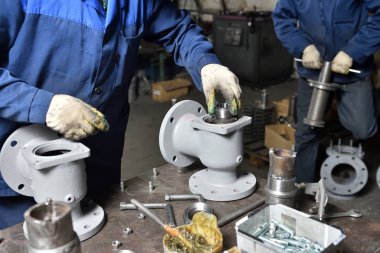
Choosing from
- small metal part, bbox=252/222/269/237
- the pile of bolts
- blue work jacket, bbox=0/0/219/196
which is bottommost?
the pile of bolts

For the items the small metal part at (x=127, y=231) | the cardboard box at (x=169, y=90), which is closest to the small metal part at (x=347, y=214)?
the small metal part at (x=127, y=231)

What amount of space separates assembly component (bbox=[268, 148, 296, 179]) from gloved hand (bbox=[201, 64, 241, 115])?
0.77 ft

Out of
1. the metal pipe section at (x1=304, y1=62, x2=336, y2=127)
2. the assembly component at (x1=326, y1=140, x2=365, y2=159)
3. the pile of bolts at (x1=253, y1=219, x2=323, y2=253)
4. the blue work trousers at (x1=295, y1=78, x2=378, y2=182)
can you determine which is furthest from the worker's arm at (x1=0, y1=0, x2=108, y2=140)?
the assembly component at (x1=326, y1=140, x2=365, y2=159)

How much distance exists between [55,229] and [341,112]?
79.1 inches

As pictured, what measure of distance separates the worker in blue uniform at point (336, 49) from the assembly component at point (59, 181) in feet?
5.24

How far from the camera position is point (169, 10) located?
1.31 m

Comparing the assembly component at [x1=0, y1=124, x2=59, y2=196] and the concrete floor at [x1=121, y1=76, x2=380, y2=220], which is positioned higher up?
the assembly component at [x1=0, y1=124, x2=59, y2=196]

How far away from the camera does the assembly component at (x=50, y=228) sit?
61cm

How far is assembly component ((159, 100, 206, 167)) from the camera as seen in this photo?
1162 mm

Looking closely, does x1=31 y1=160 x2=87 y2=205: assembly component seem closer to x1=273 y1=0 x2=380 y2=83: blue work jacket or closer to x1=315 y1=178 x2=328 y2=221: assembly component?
x1=315 y1=178 x2=328 y2=221: assembly component

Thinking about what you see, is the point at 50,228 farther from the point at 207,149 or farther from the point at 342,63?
the point at 342,63

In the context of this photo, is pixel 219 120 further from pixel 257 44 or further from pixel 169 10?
pixel 257 44

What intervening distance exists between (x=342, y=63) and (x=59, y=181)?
1.64m

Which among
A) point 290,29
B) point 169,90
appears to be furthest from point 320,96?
point 169,90
